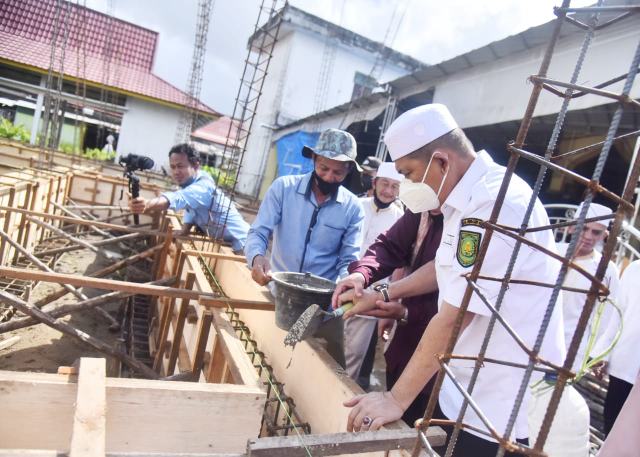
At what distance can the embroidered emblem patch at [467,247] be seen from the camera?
1368 mm

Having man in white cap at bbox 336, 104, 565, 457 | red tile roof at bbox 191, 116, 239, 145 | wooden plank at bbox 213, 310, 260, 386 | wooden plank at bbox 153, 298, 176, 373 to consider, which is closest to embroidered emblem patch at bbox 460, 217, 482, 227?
man in white cap at bbox 336, 104, 565, 457

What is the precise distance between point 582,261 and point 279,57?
2035 centimetres

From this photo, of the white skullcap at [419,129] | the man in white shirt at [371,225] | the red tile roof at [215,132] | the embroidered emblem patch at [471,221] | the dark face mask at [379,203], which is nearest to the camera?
the embroidered emblem patch at [471,221]

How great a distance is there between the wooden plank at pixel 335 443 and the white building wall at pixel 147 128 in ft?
68.2

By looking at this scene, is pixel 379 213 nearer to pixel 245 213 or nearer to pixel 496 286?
pixel 496 286

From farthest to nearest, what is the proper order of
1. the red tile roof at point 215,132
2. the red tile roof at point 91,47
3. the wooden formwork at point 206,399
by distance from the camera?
the red tile roof at point 215,132
the red tile roof at point 91,47
the wooden formwork at point 206,399

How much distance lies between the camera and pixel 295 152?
15.7 m

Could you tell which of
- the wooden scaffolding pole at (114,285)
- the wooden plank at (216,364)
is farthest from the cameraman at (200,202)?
the wooden plank at (216,364)

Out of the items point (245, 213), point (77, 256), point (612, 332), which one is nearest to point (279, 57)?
point (245, 213)

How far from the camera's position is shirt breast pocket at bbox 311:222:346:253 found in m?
3.44

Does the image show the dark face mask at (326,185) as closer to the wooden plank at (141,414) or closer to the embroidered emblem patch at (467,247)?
the wooden plank at (141,414)

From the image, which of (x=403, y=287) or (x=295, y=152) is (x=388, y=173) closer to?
(x=403, y=287)

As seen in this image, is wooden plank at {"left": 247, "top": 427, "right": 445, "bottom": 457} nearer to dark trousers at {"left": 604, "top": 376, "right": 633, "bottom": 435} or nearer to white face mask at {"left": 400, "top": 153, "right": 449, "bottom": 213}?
white face mask at {"left": 400, "top": 153, "right": 449, "bottom": 213}

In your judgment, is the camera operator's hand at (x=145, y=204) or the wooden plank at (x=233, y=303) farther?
the camera operator's hand at (x=145, y=204)
